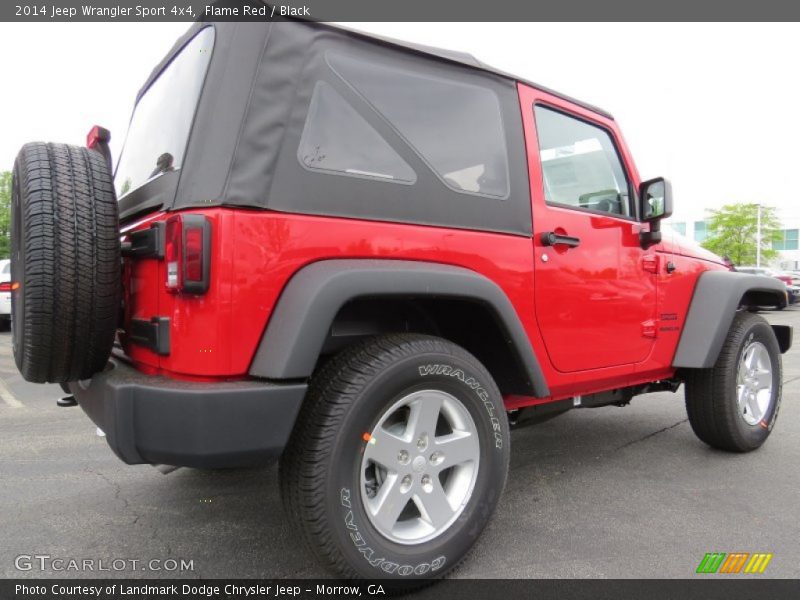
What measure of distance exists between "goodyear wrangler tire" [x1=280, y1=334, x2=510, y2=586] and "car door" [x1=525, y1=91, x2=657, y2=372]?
614mm

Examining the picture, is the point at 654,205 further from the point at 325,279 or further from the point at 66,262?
the point at 66,262

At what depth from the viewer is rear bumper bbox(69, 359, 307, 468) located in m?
1.72

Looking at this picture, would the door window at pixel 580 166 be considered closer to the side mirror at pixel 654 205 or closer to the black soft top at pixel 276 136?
the side mirror at pixel 654 205

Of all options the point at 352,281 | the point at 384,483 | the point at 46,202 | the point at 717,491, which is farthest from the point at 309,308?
the point at 717,491

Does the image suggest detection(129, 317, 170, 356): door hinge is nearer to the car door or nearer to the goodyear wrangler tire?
the goodyear wrangler tire

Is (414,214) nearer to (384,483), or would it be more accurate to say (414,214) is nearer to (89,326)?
(384,483)

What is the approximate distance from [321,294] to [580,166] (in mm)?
1820

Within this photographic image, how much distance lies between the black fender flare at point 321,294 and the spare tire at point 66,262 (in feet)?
1.91

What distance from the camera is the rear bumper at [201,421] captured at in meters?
1.72

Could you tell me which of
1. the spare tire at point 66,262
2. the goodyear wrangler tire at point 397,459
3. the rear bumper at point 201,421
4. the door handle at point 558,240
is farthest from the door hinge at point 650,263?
the spare tire at point 66,262

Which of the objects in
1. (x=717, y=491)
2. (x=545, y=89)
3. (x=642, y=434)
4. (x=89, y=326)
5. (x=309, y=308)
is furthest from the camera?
(x=642, y=434)

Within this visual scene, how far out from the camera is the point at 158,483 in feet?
10.4

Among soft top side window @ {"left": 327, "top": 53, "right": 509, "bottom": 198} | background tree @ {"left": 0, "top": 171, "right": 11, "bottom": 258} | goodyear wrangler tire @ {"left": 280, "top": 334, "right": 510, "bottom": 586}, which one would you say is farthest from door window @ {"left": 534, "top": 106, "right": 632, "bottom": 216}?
background tree @ {"left": 0, "top": 171, "right": 11, "bottom": 258}

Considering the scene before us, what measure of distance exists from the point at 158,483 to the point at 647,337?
108 inches
